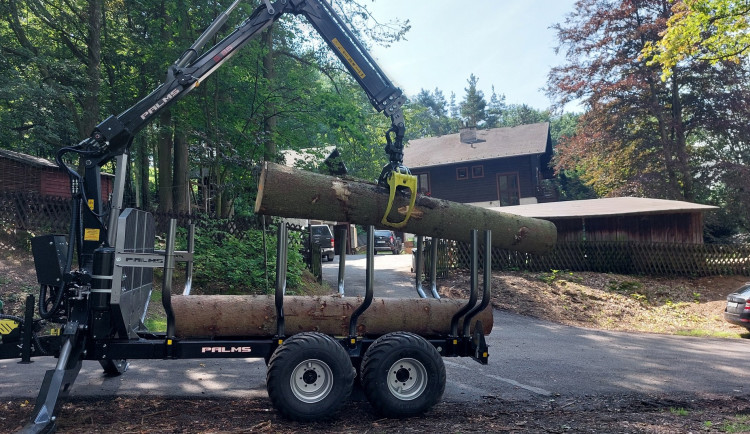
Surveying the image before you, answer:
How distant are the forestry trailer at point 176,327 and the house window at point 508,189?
38033 millimetres

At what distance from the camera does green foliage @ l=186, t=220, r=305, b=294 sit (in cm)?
1348

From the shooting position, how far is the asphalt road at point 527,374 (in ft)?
22.5

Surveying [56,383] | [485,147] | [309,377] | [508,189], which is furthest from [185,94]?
[485,147]

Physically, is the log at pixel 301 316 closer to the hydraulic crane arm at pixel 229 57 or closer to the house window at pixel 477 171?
the hydraulic crane arm at pixel 229 57

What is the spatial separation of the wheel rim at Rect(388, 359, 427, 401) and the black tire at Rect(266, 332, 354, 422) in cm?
49

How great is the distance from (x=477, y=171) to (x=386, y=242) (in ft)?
34.9

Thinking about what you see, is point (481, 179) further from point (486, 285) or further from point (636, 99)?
point (486, 285)

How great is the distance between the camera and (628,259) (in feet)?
66.1

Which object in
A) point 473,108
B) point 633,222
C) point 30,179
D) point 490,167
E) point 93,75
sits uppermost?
point 473,108

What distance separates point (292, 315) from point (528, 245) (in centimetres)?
336

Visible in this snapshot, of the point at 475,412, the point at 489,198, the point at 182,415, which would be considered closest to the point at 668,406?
the point at 475,412

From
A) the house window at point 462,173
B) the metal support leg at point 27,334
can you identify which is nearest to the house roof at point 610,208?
the metal support leg at point 27,334

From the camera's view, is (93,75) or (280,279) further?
(93,75)

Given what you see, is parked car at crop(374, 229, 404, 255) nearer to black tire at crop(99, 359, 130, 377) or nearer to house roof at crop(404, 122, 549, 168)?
house roof at crop(404, 122, 549, 168)
